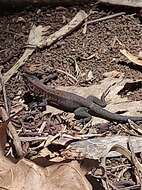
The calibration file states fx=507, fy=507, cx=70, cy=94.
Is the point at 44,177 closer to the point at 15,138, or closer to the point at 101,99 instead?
the point at 15,138

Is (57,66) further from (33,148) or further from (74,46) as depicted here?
(33,148)

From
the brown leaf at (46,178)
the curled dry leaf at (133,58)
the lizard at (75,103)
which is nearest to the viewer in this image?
the brown leaf at (46,178)

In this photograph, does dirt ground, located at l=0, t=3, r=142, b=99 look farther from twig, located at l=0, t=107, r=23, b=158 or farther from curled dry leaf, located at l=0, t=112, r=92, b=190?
curled dry leaf, located at l=0, t=112, r=92, b=190

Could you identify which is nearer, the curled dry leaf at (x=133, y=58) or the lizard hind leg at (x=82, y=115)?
the lizard hind leg at (x=82, y=115)

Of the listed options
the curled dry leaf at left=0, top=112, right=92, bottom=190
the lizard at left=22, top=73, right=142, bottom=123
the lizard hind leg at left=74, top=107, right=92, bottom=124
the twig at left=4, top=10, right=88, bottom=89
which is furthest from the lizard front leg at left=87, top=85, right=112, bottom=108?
the curled dry leaf at left=0, top=112, right=92, bottom=190

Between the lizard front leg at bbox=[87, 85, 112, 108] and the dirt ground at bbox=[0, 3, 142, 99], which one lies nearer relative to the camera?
the lizard front leg at bbox=[87, 85, 112, 108]

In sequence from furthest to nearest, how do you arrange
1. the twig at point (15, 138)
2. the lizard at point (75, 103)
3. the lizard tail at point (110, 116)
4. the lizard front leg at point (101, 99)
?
the lizard front leg at point (101, 99)
the lizard at point (75, 103)
the lizard tail at point (110, 116)
the twig at point (15, 138)

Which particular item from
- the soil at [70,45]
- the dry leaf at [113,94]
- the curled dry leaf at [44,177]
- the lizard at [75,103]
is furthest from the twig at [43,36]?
the curled dry leaf at [44,177]

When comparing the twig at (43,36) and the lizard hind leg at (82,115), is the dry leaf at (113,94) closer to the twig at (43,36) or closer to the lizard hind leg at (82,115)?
the lizard hind leg at (82,115)
